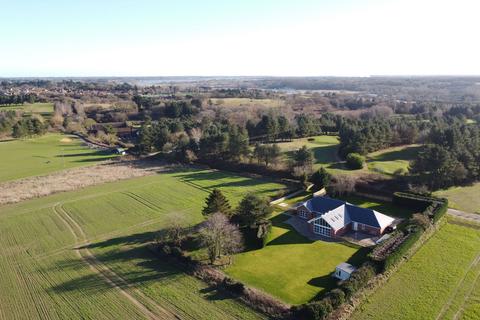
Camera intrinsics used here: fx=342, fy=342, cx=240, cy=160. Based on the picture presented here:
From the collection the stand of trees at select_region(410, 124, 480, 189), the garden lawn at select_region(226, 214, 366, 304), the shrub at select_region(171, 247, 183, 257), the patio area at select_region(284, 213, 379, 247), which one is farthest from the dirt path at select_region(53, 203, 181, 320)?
the stand of trees at select_region(410, 124, 480, 189)

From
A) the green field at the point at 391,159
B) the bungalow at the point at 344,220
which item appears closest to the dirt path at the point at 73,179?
the bungalow at the point at 344,220

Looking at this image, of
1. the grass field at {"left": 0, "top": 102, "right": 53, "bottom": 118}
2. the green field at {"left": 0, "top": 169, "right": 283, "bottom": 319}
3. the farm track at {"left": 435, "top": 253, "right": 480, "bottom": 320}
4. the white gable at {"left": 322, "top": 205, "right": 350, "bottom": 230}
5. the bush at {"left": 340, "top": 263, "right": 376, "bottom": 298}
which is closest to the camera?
the farm track at {"left": 435, "top": 253, "right": 480, "bottom": 320}

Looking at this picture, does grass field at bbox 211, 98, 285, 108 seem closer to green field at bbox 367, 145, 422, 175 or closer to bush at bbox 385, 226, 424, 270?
green field at bbox 367, 145, 422, 175

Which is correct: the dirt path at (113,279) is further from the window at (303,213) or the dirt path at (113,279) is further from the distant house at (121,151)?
the distant house at (121,151)

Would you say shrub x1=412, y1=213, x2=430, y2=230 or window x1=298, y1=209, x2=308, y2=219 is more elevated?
shrub x1=412, y1=213, x2=430, y2=230

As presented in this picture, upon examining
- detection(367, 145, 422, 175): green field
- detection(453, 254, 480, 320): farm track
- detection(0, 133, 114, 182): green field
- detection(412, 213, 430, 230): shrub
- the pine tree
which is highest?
the pine tree

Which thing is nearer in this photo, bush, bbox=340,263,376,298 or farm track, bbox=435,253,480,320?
farm track, bbox=435,253,480,320
